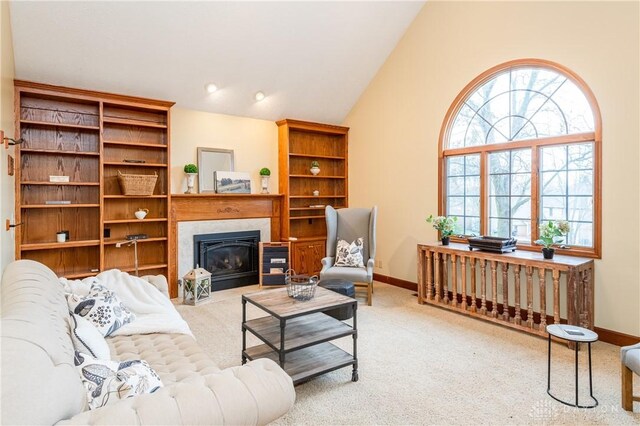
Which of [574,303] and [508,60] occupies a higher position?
[508,60]

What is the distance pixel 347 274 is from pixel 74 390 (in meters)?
3.58

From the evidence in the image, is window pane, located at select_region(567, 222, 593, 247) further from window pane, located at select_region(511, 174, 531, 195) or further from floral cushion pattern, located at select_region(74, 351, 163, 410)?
floral cushion pattern, located at select_region(74, 351, 163, 410)

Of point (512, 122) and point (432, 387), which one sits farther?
point (512, 122)

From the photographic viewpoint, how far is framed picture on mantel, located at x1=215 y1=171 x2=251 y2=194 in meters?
5.23

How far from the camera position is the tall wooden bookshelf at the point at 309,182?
18.8 ft

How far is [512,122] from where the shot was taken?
13.5ft

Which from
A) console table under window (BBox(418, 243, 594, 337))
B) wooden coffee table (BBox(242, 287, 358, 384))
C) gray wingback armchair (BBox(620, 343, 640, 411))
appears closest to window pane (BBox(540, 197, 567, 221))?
console table under window (BBox(418, 243, 594, 337))

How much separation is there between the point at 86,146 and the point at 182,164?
44.6 inches

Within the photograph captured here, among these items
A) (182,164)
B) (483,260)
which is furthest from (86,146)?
(483,260)

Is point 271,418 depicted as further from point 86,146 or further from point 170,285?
point 86,146

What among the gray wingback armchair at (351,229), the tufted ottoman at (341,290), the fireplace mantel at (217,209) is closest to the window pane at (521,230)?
the gray wingback armchair at (351,229)

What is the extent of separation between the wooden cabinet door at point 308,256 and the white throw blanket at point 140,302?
2.89m

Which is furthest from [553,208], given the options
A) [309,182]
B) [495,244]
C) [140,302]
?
[140,302]

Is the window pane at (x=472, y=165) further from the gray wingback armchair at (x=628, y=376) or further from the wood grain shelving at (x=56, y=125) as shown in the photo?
the wood grain shelving at (x=56, y=125)
